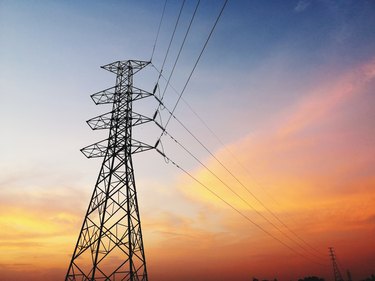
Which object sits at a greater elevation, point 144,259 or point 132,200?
point 132,200

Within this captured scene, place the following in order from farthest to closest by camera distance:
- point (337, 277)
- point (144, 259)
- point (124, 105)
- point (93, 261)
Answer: point (337, 277) → point (124, 105) → point (144, 259) → point (93, 261)

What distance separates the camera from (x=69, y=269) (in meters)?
16.0

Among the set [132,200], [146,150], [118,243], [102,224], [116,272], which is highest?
[146,150]

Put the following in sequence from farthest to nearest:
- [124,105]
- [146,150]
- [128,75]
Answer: [128,75], [124,105], [146,150]

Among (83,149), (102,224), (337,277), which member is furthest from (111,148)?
(337,277)

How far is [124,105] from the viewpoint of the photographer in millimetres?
20000

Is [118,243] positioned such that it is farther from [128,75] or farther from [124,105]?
[128,75]

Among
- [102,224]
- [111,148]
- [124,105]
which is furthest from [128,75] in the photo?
[102,224]

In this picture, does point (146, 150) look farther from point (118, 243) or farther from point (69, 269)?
point (69, 269)

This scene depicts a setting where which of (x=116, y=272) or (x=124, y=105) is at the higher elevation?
(x=124, y=105)

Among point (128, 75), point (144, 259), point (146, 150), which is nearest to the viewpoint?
point (144, 259)

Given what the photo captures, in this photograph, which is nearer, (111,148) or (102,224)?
(102,224)

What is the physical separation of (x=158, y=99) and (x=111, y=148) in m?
4.47

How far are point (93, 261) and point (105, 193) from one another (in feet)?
12.2
